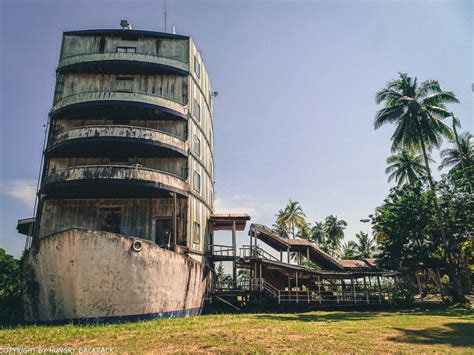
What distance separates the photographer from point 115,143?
71.4 feet

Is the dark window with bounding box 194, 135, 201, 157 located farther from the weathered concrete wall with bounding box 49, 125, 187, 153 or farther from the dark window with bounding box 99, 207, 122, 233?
the dark window with bounding box 99, 207, 122, 233

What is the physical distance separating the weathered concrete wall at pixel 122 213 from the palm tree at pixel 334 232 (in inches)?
2222

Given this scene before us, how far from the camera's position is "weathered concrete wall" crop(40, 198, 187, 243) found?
22.2 m

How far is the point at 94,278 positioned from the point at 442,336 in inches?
569

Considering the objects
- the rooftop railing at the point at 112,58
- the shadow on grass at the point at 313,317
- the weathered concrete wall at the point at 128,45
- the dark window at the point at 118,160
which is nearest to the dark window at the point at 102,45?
the weathered concrete wall at the point at 128,45

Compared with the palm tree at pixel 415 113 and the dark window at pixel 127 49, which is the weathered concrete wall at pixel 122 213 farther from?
the palm tree at pixel 415 113

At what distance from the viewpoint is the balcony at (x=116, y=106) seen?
73.7 ft

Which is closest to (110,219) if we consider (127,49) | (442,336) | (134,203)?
(134,203)

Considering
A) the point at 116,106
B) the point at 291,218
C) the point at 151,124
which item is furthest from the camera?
the point at 291,218

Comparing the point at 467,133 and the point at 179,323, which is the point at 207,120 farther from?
the point at 467,133

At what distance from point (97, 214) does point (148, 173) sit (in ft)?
18.2

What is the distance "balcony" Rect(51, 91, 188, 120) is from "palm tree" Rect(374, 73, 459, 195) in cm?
2137

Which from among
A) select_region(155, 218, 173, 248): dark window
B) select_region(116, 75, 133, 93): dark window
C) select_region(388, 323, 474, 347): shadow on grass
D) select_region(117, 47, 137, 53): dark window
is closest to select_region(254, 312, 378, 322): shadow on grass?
select_region(388, 323, 474, 347): shadow on grass

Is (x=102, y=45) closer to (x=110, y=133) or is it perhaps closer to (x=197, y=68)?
(x=197, y=68)
